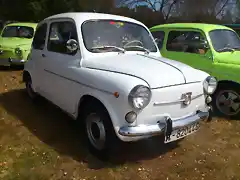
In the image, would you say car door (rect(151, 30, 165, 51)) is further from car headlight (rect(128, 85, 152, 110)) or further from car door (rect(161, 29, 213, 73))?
car headlight (rect(128, 85, 152, 110))

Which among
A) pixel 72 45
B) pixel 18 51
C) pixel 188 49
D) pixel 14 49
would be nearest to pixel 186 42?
pixel 188 49

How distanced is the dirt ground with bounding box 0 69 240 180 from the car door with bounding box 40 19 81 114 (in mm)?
521

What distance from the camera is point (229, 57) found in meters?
5.79

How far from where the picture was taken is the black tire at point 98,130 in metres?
3.61

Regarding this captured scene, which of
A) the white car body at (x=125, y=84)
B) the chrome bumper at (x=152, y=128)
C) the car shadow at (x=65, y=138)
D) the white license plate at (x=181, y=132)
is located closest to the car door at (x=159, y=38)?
the white car body at (x=125, y=84)

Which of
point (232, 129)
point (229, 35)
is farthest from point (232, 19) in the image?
point (232, 129)

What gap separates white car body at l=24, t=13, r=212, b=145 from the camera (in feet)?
11.2

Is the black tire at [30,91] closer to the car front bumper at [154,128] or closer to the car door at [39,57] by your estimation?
the car door at [39,57]

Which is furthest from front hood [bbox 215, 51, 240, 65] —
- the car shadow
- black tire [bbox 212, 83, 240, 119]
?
the car shadow

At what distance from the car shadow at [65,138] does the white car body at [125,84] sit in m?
0.44

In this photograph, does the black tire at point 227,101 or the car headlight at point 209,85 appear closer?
the car headlight at point 209,85

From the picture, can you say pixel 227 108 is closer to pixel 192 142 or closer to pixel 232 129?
pixel 232 129

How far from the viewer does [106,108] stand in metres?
3.52

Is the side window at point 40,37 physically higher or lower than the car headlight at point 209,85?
higher
